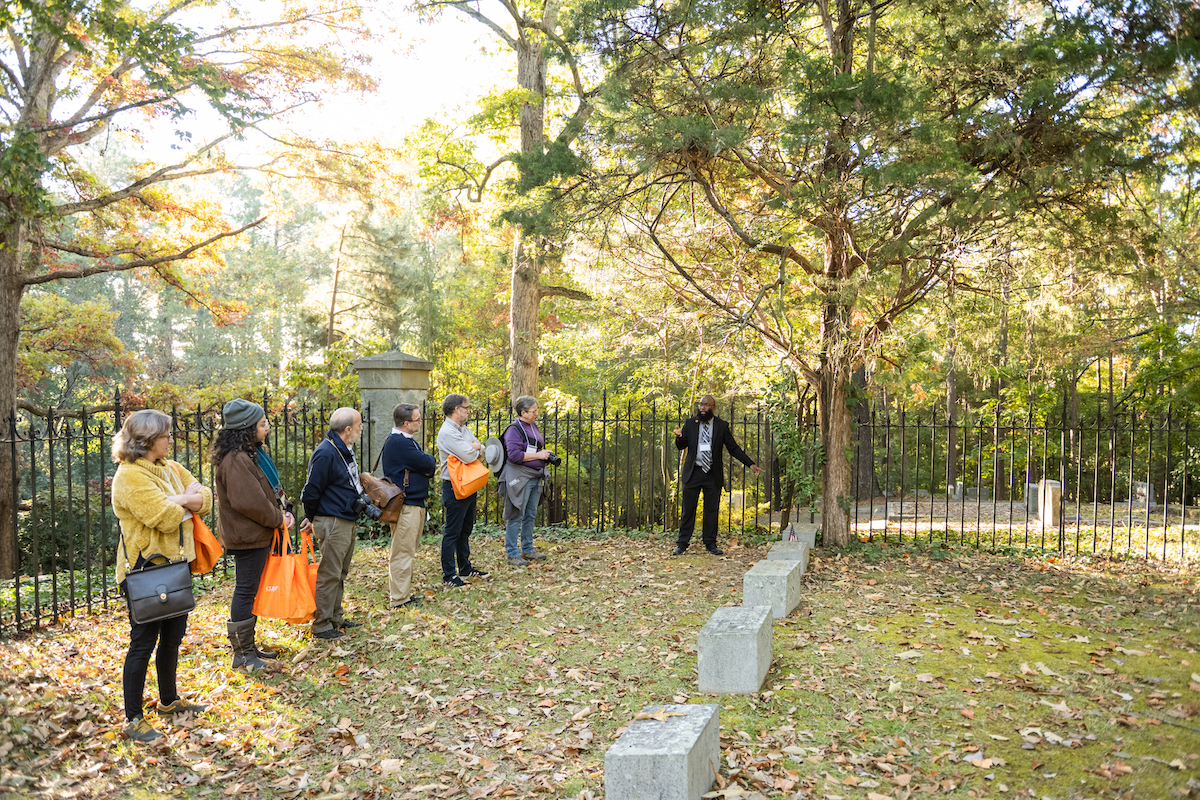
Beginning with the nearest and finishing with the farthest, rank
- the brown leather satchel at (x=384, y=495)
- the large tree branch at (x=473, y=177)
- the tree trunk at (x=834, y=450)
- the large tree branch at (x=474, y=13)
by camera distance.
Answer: the brown leather satchel at (x=384, y=495)
the tree trunk at (x=834, y=450)
the large tree branch at (x=474, y=13)
the large tree branch at (x=473, y=177)

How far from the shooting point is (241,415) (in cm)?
518

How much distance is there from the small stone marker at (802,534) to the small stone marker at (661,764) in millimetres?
5652

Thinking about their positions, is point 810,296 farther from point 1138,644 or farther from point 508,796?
point 508,796

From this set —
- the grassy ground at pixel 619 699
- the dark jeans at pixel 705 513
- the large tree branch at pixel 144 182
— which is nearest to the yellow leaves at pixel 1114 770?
the grassy ground at pixel 619 699

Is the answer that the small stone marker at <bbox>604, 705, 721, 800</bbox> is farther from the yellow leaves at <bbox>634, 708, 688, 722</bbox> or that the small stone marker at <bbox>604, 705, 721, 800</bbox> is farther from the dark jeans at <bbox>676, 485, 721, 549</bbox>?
the dark jeans at <bbox>676, 485, 721, 549</bbox>

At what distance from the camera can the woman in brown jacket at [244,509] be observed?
510cm

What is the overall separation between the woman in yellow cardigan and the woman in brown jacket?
512 mm

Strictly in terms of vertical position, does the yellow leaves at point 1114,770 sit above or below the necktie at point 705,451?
below

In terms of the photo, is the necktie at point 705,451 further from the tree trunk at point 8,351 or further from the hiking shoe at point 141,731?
the tree trunk at point 8,351

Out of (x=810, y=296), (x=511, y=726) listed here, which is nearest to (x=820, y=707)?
(x=511, y=726)

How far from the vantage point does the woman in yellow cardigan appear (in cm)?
429

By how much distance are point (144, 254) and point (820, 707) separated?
12.2 metres

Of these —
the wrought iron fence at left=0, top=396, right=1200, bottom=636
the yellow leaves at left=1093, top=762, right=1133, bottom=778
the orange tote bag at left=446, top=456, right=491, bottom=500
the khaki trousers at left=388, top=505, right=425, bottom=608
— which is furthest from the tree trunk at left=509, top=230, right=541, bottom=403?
the yellow leaves at left=1093, top=762, right=1133, bottom=778

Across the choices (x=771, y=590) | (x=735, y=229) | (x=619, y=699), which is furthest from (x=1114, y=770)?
(x=735, y=229)
